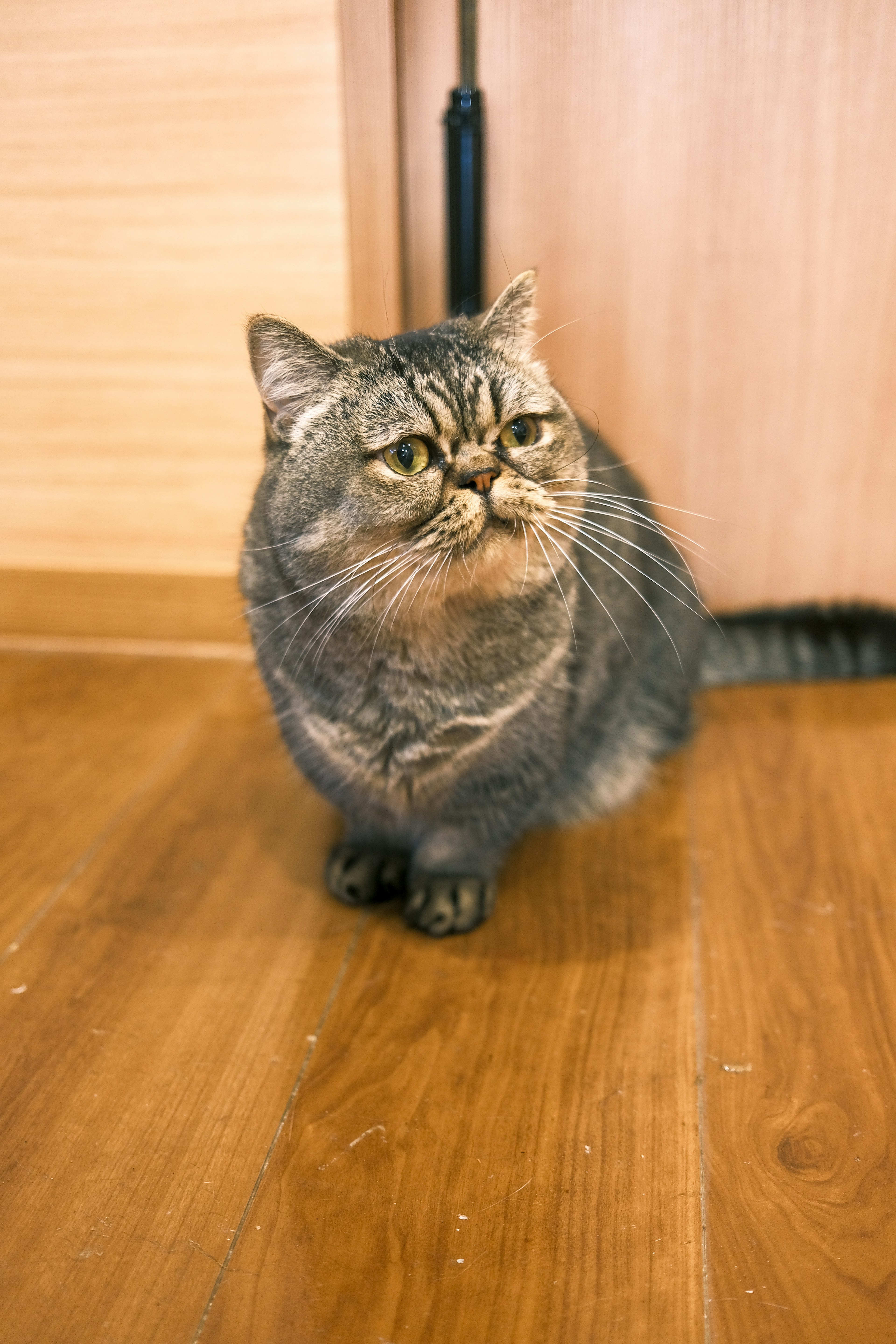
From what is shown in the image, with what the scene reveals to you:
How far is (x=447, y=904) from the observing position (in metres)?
1.23

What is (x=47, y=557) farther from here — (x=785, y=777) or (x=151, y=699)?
(x=785, y=777)

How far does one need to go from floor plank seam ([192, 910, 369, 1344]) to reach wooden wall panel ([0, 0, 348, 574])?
2.72 ft

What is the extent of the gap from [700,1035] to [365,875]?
44 centimetres

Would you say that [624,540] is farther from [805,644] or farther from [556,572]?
[805,644]

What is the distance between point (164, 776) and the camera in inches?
60.5

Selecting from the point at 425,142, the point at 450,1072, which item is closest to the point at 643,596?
the point at 450,1072

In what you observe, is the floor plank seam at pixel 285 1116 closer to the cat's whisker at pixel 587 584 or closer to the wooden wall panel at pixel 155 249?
the cat's whisker at pixel 587 584

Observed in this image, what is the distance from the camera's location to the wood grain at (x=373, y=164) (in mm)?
1461

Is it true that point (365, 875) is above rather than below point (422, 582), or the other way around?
below

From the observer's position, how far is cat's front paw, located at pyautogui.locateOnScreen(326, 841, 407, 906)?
50.1 inches

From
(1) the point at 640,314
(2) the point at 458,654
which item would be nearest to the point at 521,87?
(1) the point at 640,314

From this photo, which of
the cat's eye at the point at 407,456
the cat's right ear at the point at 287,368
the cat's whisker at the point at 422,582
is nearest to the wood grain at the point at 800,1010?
the cat's whisker at the point at 422,582

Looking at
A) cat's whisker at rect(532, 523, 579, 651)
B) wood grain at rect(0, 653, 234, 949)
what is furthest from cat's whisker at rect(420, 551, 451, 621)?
wood grain at rect(0, 653, 234, 949)

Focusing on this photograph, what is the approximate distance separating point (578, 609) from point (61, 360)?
0.98 metres
